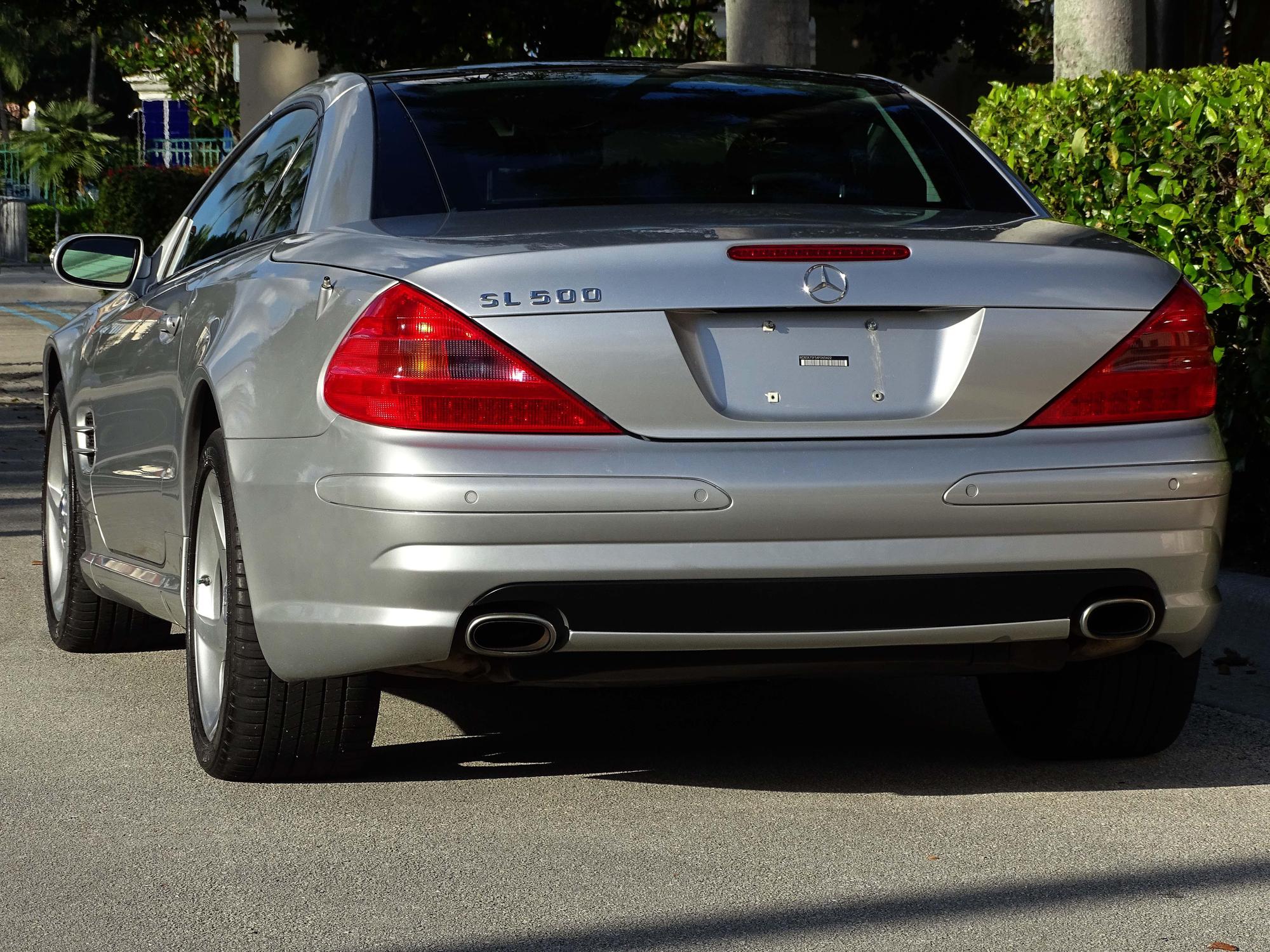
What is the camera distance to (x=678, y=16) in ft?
72.7

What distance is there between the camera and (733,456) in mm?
4008

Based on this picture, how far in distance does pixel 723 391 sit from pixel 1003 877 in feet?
3.54

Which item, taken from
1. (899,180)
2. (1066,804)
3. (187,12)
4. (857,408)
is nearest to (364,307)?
(857,408)

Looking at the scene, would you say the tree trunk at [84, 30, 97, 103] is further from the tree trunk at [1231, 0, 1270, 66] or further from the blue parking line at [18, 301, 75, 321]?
the tree trunk at [1231, 0, 1270, 66]

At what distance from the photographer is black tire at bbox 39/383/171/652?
20.5ft

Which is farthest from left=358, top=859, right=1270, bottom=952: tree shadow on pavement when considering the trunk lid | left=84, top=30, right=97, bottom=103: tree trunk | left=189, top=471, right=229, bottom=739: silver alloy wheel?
left=84, top=30, right=97, bottom=103: tree trunk

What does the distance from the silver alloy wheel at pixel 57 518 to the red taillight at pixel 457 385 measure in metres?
2.64

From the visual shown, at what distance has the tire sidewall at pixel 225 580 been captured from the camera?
4465 mm

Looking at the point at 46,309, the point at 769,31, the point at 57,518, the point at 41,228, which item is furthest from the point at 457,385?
the point at 41,228

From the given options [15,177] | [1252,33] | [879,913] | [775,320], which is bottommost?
[15,177]

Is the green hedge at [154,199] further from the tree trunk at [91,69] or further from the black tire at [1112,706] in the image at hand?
the tree trunk at [91,69]

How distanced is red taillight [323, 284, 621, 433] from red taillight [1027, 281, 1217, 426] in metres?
0.97

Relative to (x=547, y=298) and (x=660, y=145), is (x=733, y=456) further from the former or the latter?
(x=660, y=145)

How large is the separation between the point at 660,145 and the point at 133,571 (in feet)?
6.02
